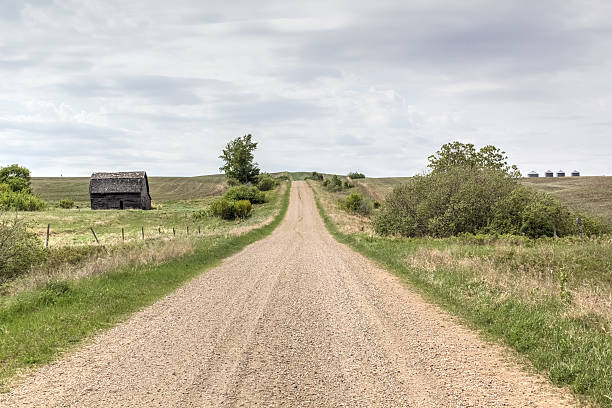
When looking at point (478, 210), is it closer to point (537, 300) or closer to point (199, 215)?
point (537, 300)

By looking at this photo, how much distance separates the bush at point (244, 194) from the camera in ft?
224

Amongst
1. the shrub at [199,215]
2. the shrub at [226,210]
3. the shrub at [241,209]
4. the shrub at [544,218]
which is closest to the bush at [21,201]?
the shrub at [199,215]

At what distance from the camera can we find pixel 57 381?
6.76m

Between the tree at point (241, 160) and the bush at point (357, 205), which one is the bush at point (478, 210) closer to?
the bush at point (357, 205)

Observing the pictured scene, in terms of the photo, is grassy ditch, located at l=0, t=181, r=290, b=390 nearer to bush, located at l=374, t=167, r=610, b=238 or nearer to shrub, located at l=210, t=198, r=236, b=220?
bush, located at l=374, t=167, r=610, b=238

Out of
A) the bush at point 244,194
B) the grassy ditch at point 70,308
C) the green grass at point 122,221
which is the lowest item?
the green grass at point 122,221

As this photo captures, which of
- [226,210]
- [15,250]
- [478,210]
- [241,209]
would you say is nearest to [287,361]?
[15,250]

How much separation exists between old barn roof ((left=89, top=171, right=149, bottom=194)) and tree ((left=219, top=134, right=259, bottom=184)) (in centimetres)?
1730

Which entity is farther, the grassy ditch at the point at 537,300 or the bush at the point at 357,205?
the bush at the point at 357,205

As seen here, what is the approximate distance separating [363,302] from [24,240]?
13068 millimetres

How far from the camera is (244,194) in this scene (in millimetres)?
70688

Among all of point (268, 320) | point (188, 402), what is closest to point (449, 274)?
point (268, 320)

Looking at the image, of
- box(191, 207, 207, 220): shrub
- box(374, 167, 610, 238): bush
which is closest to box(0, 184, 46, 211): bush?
box(191, 207, 207, 220): shrub

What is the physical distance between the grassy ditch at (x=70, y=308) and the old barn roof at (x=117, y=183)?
62880mm
